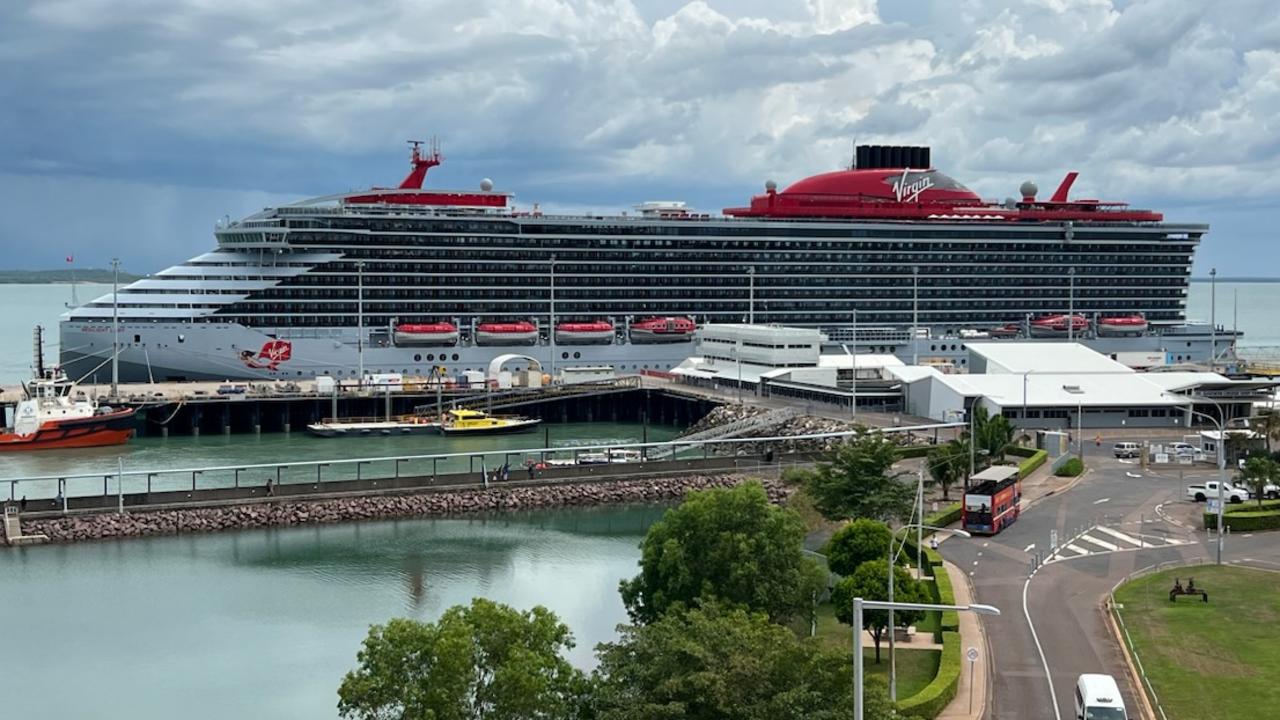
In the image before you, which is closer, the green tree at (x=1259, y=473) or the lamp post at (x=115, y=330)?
the green tree at (x=1259, y=473)

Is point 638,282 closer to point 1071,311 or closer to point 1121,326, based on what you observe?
point 1071,311

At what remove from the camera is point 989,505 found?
45.5 meters

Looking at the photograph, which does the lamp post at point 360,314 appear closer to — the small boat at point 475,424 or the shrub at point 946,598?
the small boat at point 475,424

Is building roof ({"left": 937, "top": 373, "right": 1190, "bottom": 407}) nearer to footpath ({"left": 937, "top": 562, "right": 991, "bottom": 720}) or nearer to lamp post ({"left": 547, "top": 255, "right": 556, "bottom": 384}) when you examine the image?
lamp post ({"left": 547, "top": 255, "right": 556, "bottom": 384})

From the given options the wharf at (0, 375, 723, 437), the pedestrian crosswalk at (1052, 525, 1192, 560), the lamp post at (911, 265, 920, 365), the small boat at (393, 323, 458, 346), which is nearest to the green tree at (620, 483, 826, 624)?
the pedestrian crosswalk at (1052, 525, 1192, 560)

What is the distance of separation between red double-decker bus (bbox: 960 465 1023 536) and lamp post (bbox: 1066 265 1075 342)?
6573 centimetres

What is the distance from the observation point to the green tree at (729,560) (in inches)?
1308

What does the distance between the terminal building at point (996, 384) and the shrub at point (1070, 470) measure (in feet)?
20.0

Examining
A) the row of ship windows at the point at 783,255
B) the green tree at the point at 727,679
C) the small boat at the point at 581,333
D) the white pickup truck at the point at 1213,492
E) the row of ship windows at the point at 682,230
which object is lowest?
the white pickup truck at the point at 1213,492

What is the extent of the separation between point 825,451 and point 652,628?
36.4 m

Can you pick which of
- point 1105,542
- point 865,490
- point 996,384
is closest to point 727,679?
point 865,490

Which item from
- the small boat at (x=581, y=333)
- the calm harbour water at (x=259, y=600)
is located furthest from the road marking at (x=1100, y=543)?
the small boat at (x=581, y=333)

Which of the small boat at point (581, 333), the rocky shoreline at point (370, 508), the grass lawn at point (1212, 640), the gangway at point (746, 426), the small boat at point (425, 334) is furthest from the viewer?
the small boat at point (581, 333)

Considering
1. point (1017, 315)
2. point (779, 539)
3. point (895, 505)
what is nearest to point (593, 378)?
point (1017, 315)
